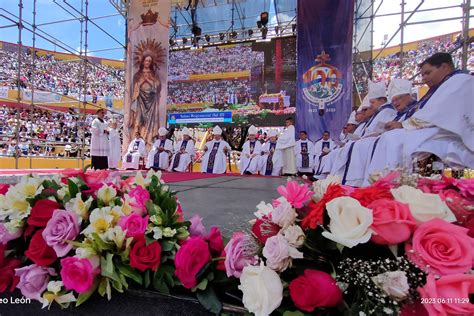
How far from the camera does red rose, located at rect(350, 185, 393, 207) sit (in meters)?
0.56

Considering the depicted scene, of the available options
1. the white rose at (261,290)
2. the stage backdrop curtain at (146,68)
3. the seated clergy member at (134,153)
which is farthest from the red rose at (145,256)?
the stage backdrop curtain at (146,68)

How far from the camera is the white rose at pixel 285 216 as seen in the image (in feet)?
1.95

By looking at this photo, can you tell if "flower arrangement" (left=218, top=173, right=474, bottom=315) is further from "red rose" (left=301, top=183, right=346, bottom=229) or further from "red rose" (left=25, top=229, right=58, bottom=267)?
"red rose" (left=25, top=229, right=58, bottom=267)

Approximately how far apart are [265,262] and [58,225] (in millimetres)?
550

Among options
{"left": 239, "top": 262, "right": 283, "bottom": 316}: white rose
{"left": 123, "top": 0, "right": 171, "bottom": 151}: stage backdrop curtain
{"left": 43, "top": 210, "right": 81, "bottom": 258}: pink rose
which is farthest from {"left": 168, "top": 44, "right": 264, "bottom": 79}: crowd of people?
{"left": 239, "top": 262, "right": 283, "bottom": 316}: white rose

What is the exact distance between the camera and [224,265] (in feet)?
2.19

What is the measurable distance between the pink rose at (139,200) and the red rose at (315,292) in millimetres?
457

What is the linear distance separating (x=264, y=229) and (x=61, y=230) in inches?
20.8

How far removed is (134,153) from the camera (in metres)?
7.47

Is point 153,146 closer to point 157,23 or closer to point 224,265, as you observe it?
point 157,23

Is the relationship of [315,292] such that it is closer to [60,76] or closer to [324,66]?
[324,66]

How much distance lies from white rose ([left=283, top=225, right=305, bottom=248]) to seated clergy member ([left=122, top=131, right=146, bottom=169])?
7.32 metres

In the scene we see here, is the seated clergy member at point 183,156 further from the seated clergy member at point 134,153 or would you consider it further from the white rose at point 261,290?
the white rose at point 261,290

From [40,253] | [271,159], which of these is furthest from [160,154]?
[40,253]
